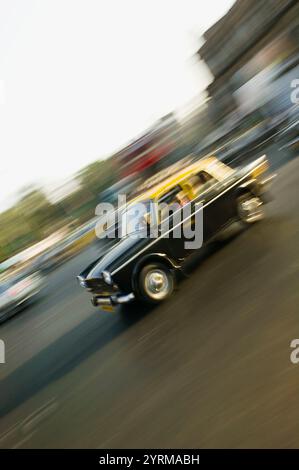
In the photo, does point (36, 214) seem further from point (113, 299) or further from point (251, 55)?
point (113, 299)

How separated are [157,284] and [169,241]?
0.67 m

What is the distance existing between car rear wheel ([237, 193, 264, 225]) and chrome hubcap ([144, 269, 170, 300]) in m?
1.93

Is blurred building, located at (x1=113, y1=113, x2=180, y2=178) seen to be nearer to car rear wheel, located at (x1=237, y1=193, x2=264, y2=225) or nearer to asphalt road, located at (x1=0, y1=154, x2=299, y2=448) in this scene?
car rear wheel, located at (x1=237, y1=193, x2=264, y2=225)

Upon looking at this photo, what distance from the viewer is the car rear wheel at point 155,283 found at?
6.58 m

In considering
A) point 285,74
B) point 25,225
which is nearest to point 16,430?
point 285,74

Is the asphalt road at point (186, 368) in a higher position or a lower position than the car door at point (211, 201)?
lower

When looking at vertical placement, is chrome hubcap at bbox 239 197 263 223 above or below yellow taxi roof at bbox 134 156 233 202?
below

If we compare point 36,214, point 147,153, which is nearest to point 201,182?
point 147,153

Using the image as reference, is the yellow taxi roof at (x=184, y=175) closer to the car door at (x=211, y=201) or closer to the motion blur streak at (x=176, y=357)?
the car door at (x=211, y=201)

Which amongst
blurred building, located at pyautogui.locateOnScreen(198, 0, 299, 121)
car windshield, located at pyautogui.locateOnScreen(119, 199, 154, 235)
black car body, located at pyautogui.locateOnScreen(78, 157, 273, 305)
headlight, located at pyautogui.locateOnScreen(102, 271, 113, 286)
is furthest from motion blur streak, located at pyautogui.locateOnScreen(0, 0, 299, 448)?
blurred building, located at pyautogui.locateOnScreen(198, 0, 299, 121)

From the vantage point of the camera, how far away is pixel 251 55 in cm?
3578

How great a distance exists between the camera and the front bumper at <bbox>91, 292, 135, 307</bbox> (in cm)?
649

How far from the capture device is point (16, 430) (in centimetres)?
504

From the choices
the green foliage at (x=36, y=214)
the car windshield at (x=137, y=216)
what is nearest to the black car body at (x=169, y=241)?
the car windshield at (x=137, y=216)
